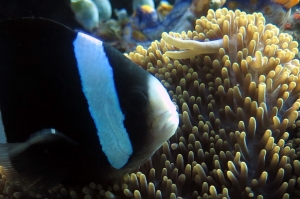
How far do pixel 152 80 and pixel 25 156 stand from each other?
49cm

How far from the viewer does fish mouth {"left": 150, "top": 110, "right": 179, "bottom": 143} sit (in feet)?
3.40

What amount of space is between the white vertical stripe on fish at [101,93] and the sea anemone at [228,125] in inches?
11.6

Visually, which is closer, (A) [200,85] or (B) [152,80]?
(B) [152,80]

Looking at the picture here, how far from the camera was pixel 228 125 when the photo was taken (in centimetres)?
149

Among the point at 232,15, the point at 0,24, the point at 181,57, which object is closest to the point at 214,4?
the point at 232,15

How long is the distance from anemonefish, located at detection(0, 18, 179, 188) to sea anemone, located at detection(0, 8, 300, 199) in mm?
246

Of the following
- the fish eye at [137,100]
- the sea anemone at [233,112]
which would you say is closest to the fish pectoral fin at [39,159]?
the fish eye at [137,100]

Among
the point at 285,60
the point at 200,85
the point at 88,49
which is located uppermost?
the point at 88,49

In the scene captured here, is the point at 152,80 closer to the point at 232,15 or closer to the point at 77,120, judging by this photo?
the point at 77,120

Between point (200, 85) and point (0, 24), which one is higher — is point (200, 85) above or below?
below

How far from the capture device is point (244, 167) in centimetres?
125

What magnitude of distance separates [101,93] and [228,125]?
2.35 ft

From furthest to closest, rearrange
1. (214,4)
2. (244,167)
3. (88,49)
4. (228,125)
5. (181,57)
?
(214,4) → (181,57) → (228,125) → (244,167) → (88,49)

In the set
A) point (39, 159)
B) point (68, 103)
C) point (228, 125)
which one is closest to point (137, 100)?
point (68, 103)
